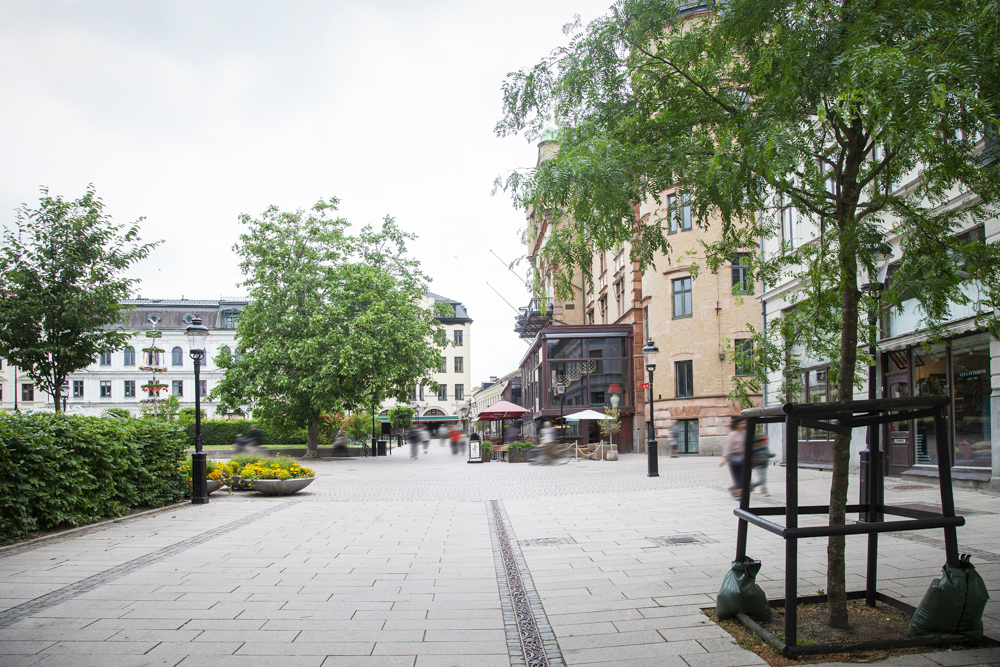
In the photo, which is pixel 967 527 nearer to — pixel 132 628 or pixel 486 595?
pixel 486 595

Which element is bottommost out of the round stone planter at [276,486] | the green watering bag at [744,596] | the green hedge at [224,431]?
the green hedge at [224,431]

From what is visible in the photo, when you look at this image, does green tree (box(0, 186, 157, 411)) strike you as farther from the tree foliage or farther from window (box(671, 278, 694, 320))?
window (box(671, 278, 694, 320))

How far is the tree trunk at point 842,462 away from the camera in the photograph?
4.68 metres

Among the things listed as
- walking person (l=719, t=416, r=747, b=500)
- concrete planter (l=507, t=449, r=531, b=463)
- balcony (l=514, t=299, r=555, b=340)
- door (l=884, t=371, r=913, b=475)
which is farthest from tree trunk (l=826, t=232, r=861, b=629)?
balcony (l=514, t=299, r=555, b=340)

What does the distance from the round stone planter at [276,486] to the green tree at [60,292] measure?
4341 millimetres

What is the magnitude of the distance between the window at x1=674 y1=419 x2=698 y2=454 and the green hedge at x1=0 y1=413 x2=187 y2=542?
78.7 feet

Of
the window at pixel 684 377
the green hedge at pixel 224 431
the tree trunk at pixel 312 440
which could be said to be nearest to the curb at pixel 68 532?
the tree trunk at pixel 312 440

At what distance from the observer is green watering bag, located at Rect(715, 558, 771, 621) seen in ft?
16.2

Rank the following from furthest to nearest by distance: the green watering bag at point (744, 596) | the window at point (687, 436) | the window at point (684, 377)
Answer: the window at point (687, 436), the window at point (684, 377), the green watering bag at point (744, 596)

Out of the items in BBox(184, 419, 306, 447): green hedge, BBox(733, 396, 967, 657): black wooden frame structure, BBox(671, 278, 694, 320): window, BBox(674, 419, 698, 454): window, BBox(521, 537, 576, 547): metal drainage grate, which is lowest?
BBox(184, 419, 306, 447): green hedge

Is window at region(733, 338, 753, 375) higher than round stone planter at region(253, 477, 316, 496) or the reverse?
higher

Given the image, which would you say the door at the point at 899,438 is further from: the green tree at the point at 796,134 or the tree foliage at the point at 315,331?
the tree foliage at the point at 315,331

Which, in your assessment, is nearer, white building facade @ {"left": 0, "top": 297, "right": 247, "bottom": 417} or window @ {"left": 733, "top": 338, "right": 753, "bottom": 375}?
window @ {"left": 733, "top": 338, "right": 753, "bottom": 375}

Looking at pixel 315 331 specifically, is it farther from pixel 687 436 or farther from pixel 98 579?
pixel 98 579
